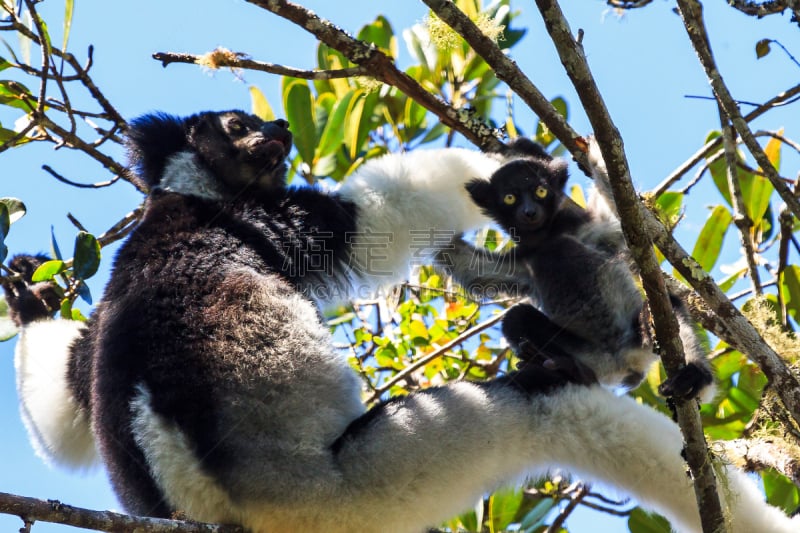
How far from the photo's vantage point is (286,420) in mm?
3785

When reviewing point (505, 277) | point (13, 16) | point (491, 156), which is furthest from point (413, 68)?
point (13, 16)

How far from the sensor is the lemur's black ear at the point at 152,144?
5051 mm

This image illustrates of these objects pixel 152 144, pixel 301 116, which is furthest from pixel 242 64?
pixel 301 116

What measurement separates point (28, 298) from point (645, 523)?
168 inches

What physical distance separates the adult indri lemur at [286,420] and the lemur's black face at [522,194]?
3.87 feet

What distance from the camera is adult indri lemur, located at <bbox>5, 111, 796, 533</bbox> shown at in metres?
3.70

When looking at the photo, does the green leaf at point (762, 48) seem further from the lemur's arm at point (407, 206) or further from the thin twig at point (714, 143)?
the lemur's arm at point (407, 206)

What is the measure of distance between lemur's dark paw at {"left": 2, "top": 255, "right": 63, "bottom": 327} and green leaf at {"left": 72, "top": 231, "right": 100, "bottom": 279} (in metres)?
0.78

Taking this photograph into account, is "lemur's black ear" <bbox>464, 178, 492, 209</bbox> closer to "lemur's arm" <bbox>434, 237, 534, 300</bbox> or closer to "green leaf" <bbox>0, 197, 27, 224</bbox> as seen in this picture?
"lemur's arm" <bbox>434, 237, 534, 300</bbox>

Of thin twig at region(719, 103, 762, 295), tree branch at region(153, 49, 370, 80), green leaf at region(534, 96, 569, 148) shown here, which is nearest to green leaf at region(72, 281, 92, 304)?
tree branch at region(153, 49, 370, 80)

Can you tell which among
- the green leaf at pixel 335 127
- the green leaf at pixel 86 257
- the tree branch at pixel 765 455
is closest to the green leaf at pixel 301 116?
the green leaf at pixel 335 127

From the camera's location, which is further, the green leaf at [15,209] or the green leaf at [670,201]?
the green leaf at [670,201]

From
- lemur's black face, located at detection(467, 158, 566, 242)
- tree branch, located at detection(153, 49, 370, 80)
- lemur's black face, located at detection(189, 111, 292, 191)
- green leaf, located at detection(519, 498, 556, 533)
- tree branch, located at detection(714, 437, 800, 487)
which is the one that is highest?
tree branch, located at detection(153, 49, 370, 80)

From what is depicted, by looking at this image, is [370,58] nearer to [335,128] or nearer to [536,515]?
[335,128]
